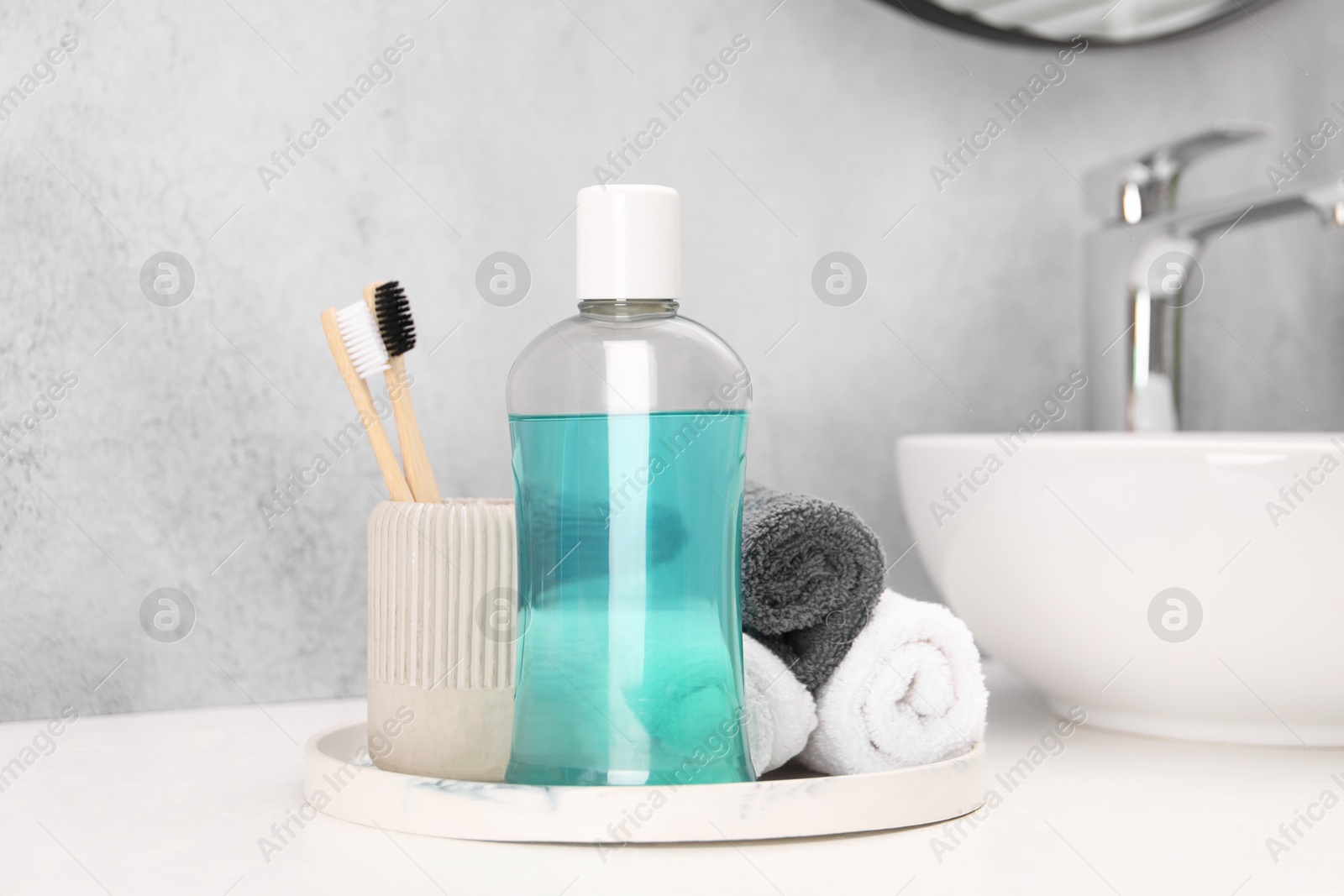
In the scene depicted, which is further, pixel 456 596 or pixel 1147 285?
pixel 1147 285

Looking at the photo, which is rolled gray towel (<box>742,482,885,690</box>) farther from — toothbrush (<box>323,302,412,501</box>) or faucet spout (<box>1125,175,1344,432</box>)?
faucet spout (<box>1125,175,1344,432</box>)

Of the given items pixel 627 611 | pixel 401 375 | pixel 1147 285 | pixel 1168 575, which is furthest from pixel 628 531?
pixel 1147 285

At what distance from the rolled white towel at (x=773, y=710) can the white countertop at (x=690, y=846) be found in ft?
0.20

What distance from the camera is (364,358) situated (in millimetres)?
529

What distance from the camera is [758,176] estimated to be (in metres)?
0.91

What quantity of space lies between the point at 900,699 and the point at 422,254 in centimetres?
46

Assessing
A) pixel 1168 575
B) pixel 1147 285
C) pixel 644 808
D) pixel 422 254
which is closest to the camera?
pixel 644 808

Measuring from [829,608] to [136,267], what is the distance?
492 mm

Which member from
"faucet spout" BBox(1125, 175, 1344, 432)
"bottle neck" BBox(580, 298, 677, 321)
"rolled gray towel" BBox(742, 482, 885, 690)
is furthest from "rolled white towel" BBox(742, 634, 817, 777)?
"faucet spout" BBox(1125, 175, 1344, 432)

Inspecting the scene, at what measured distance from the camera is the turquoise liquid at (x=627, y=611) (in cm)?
47

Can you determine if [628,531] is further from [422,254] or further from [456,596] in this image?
[422,254]

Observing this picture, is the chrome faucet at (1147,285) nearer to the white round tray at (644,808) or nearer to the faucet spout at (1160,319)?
the faucet spout at (1160,319)

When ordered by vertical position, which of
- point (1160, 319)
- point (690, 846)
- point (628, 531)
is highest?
point (1160, 319)

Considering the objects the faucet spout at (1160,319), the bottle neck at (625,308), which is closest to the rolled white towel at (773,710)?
the bottle neck at (625,308)
